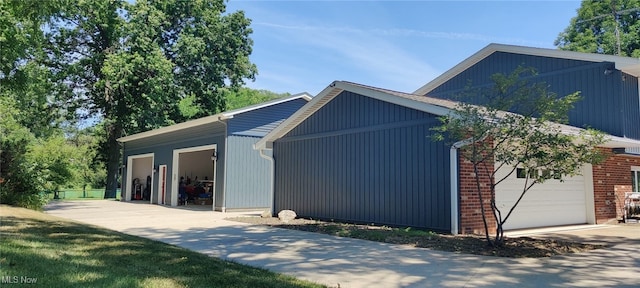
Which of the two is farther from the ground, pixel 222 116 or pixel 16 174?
pixel 222 116

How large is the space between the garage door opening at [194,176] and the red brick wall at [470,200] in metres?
10.6

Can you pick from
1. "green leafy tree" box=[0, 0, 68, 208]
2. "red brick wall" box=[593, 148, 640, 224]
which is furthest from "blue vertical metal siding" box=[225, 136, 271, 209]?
"red brick wall" box=[593, 148, 640, 224]

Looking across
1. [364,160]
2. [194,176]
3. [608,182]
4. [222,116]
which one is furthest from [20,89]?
[608,182]

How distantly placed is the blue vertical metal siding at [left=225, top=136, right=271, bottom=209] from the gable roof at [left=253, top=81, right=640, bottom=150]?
208cm

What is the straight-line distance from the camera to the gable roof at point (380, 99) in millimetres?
9313

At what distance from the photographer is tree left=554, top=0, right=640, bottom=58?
29.0 metres

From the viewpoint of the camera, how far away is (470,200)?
904cm

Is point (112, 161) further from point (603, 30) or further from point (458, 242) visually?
point (603, 30)

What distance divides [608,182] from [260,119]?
11.9m

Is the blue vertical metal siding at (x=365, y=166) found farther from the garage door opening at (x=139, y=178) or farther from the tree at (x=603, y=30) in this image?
the tree at (x=603, y=30)

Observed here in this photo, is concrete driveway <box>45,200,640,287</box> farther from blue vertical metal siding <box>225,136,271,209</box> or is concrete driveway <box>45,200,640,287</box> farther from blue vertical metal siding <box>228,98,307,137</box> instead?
blue vertical metal siding <box>228,98,307,137</box>

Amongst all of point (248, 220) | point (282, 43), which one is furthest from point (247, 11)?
point (248, 220)

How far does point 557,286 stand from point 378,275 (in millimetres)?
2012

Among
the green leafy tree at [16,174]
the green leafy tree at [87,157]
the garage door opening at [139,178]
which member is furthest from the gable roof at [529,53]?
the green leafy tree at [87,157]
